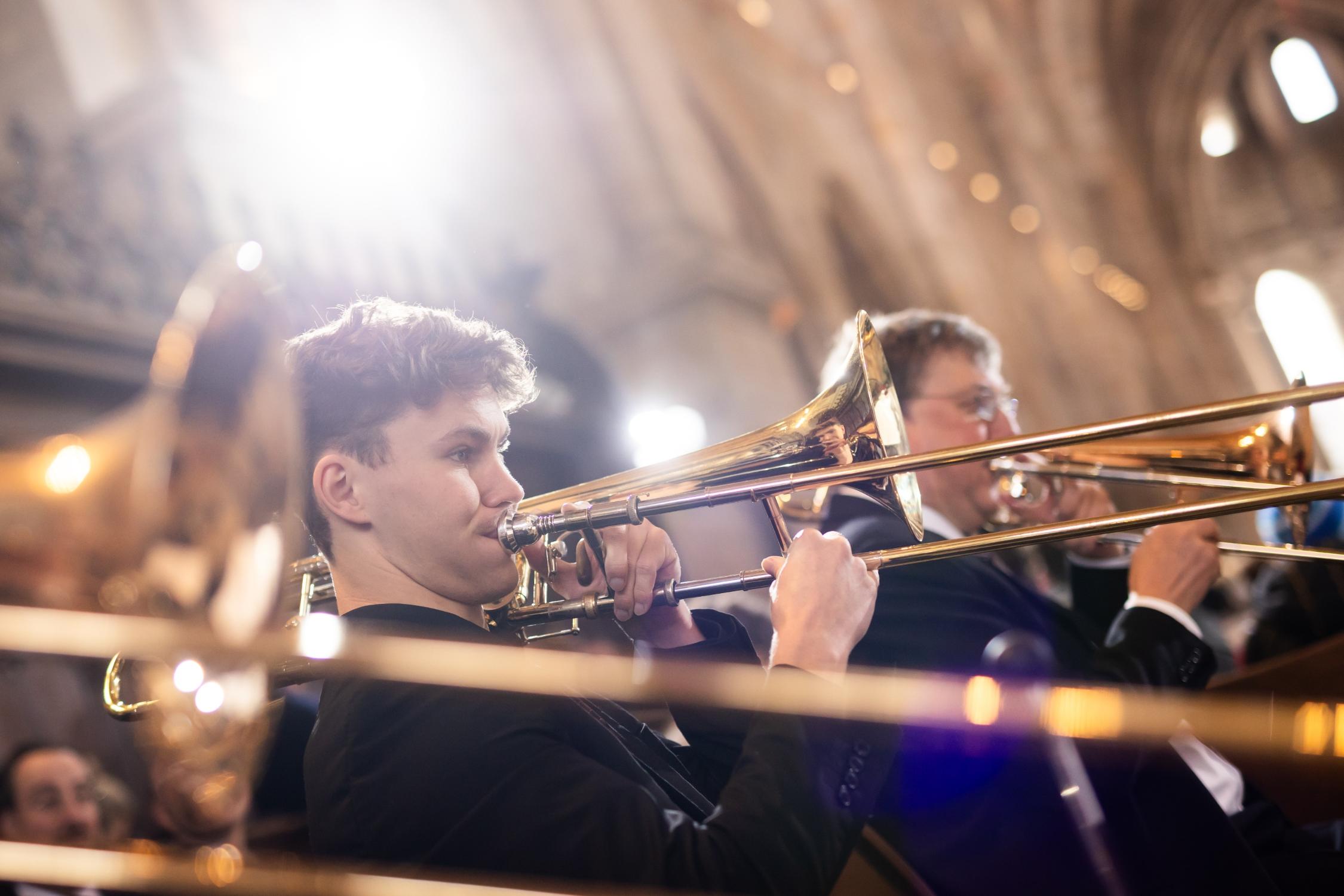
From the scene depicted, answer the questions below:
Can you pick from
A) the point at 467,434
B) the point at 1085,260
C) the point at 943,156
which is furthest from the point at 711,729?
the point at 1085,260

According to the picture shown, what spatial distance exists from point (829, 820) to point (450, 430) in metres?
0.86

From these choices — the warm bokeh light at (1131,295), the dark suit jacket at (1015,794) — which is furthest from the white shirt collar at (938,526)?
the warm bokeh light at (1131,295)

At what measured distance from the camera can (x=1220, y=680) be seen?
2.34 meters

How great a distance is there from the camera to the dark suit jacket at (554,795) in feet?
3.98

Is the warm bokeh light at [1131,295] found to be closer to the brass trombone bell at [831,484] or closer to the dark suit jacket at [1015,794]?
the dark suit jacket at [1015,794]

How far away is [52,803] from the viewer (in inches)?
109

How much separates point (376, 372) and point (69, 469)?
0.64 m

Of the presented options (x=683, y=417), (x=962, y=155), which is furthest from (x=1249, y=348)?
(x=683, y=417)

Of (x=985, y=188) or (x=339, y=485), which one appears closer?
(x=339, y=485)

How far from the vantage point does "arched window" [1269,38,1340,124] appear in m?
17.6

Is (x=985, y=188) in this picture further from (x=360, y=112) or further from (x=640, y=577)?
(x=640, y=577)

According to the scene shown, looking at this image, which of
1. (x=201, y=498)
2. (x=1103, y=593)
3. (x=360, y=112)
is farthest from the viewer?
(x=360, y=112)

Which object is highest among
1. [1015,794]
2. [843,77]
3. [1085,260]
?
[843,77]

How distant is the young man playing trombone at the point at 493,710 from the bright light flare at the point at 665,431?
177 inches
